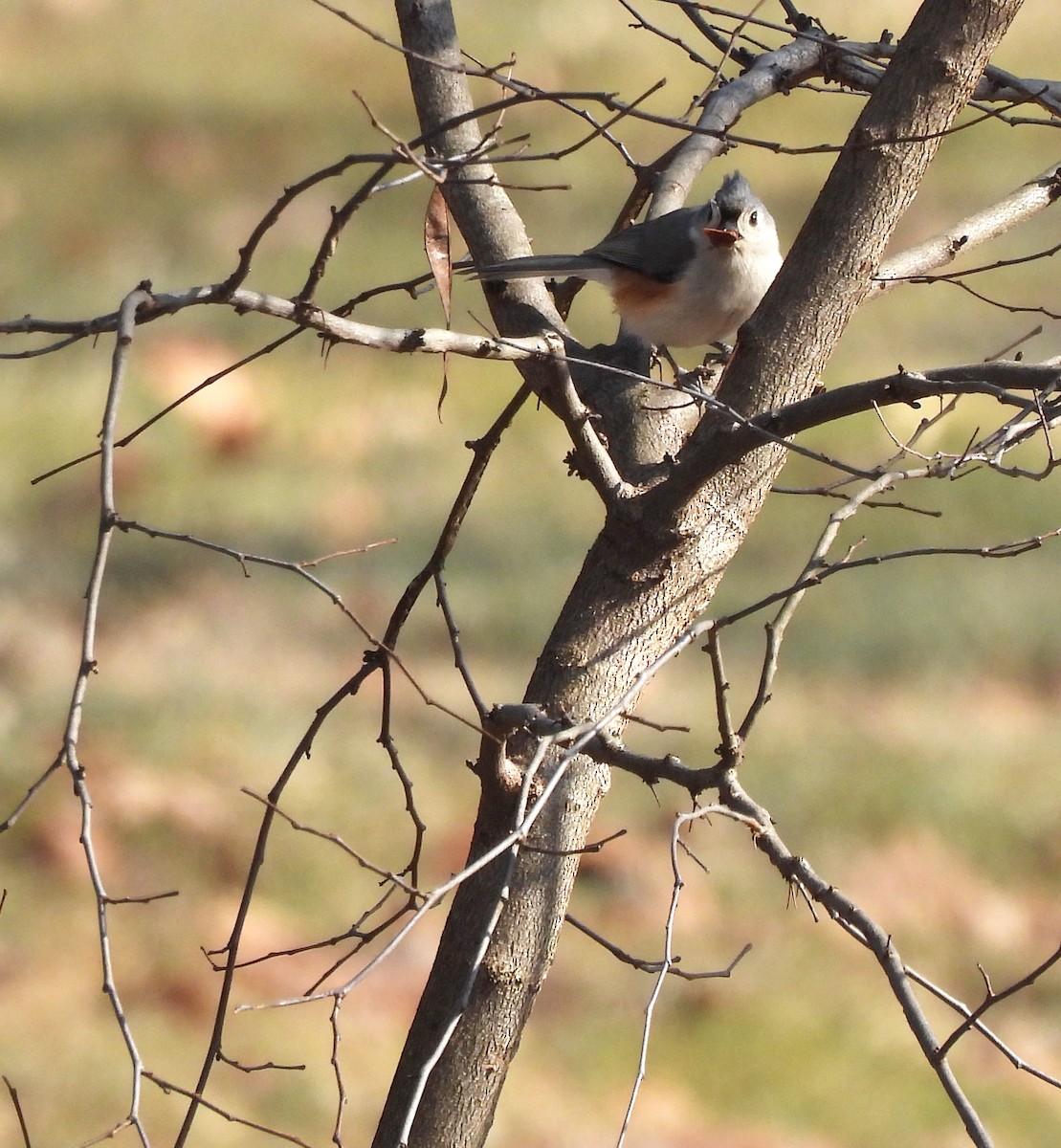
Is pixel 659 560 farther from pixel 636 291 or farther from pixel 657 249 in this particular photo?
pixel 636 291

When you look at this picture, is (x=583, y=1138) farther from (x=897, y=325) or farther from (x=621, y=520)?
(x=897, y=325)

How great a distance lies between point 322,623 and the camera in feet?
21.3

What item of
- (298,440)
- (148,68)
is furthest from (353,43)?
(298,440)

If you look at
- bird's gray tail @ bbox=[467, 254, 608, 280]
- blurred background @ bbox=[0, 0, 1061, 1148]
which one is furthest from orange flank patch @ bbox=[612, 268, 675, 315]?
blurred background @ bbox=[0, 0, 1061, 1148]

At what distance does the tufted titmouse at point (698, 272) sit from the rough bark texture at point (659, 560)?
1.33 meters

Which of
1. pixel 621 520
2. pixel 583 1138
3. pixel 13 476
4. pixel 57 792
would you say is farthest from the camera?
pixel 13 476

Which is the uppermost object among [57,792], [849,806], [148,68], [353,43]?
[353,43]

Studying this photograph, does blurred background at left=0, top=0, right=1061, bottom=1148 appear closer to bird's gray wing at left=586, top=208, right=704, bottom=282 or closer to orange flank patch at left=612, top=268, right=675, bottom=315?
bird's gray wing at left=586, top=208, right=704, bottom=282

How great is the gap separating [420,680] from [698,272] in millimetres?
2583

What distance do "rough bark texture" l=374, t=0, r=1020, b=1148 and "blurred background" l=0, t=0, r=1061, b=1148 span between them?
2.34 feet

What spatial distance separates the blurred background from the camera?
4.44m

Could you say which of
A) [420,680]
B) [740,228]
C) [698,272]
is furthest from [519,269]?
[420,680]

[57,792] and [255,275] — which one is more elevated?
[255,275]

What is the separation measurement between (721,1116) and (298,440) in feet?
14.2
